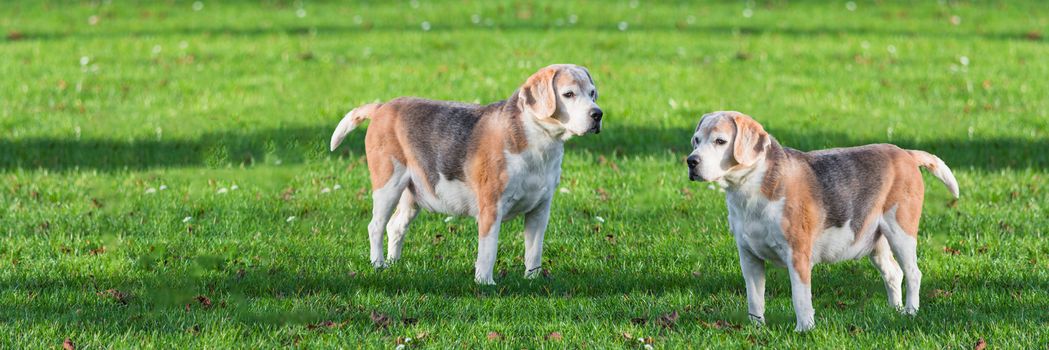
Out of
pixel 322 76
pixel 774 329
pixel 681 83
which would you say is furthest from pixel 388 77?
pixel 774 329

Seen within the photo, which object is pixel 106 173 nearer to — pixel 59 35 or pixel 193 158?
pixel 193 158

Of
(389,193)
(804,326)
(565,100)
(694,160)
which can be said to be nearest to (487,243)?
(389,193)

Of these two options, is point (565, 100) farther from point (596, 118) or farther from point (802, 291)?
point (802, 291)

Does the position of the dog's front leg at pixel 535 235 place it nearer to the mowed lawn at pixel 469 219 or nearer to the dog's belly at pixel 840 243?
the mowed lawn at pixel 469 219

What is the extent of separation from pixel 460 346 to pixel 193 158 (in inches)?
327

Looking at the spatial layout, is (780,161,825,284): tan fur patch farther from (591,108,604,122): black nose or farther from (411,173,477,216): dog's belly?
(411,173,477,216): dog's belly

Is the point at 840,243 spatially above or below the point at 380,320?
above

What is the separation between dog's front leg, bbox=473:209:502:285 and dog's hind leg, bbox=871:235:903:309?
9.09ft

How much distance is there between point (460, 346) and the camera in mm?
8359

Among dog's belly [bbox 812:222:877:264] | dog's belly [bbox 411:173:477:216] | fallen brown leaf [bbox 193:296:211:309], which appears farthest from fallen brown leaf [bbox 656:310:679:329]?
fallen brown leaf [bbox 193:296:211:309]

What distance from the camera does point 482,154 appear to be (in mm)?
9734

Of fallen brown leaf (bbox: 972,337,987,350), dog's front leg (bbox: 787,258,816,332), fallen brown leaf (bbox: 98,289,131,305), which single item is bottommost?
fallen brown leaf (bbox: 98,289,131,305)

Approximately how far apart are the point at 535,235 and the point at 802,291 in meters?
2.60

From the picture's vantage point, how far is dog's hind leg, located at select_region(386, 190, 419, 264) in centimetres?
1060
